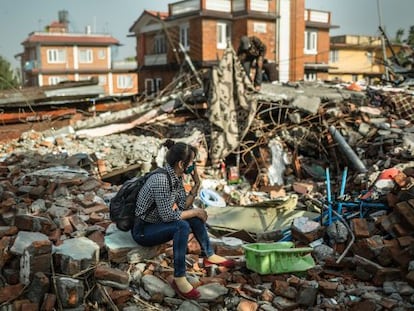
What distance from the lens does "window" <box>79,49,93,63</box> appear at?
41250 millimetres

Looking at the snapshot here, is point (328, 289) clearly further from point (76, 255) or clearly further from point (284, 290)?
point (76, 255)

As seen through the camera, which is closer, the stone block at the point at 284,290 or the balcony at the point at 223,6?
the stone block at the point at 284,290

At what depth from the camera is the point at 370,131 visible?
32.3ft

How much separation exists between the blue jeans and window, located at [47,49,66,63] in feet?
128

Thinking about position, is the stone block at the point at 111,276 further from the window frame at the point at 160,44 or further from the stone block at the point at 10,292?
the window frame at the point at 160,44

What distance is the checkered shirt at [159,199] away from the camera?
3750 mm

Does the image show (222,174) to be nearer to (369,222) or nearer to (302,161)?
(302,161)

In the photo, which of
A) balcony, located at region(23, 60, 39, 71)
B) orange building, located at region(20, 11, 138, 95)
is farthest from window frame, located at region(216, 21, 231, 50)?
balcony, located at region(23, 60, 39, 71)

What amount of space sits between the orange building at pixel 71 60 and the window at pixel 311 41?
48.4 feet

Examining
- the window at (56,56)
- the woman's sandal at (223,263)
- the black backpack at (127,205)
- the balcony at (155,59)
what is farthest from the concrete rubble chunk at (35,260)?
the window at (56,56)

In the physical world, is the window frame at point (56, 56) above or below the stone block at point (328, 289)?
above

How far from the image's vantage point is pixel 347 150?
9281mm

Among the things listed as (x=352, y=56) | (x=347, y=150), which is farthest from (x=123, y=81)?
(x=347, y=150)

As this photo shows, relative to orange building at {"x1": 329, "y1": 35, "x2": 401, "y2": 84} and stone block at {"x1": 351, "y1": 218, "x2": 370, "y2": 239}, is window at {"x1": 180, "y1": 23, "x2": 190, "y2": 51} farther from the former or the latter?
stone block at {"x1": 351, "y1": 218, "x2": 370, "y2": 239}
